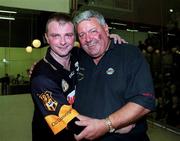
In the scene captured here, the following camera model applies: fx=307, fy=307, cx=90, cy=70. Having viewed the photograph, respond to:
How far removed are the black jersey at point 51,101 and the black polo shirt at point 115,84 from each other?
0.49ft

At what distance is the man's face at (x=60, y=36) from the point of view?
179cm

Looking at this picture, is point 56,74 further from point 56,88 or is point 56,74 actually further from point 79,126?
point 79,126

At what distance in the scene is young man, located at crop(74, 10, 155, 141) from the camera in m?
1.64

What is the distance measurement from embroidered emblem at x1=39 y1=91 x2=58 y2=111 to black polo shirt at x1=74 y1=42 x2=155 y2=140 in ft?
1.04

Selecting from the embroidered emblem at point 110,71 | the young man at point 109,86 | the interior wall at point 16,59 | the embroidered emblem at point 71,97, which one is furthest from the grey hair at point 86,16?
the interior wall at point 16,59

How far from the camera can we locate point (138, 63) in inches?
70.1

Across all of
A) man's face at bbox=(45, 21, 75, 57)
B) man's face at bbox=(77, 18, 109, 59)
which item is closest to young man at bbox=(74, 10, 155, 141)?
man's face at bbox=(77, 18, 109, 59)

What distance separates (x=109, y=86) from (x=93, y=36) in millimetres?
324

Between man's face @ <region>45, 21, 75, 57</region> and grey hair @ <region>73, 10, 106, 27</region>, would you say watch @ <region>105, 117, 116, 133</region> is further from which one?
grey hair @ <region>73, 10, 106, 27</region>

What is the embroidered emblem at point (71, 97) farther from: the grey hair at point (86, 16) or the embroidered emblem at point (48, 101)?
the grey hair at point (86, 16)

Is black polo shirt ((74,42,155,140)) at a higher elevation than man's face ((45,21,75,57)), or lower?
lower

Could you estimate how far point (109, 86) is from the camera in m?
1.83

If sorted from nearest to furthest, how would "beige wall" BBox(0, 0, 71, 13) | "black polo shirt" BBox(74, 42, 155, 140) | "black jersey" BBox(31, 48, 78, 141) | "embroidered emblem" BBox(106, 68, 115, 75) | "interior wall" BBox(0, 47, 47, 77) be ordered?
"black jersey" BBox(31, 48, 78, 141) < "black polo shirt" BBox(74, 42, 155, 140) < "embroidered emblem" BBox(106, 68, 115, 75) < "beige wall" BBox(0, 0, 71, 13) < "interior wall" BBox(0, 47, 47, 77)

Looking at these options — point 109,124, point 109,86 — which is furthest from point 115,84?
point 109,124
